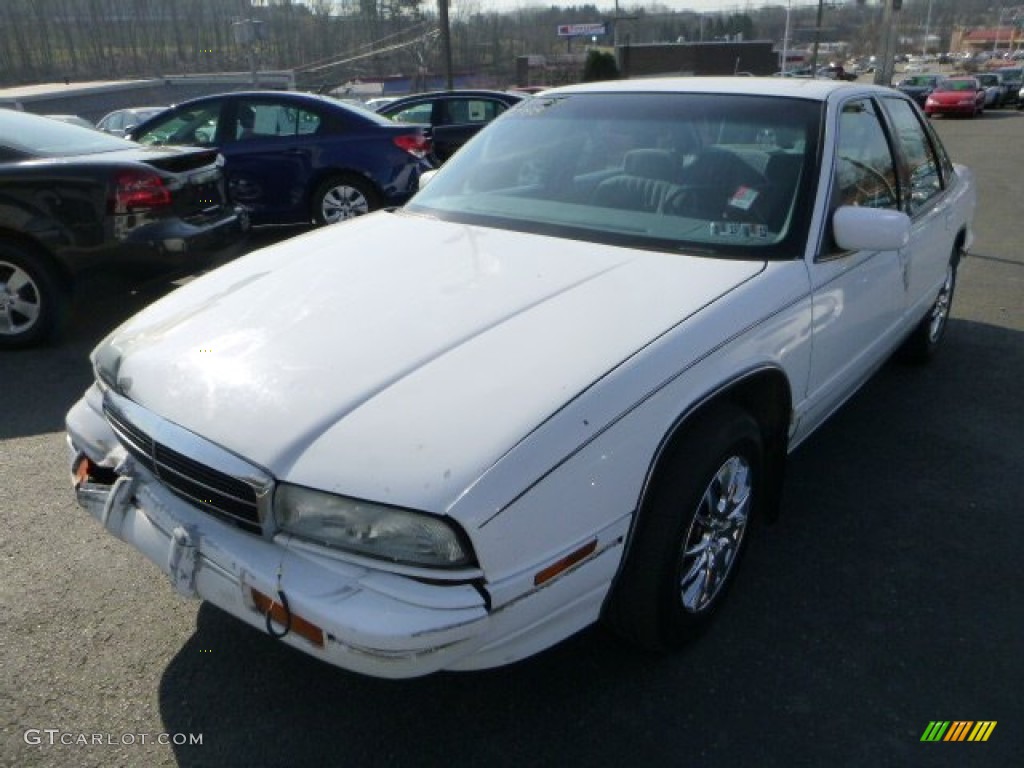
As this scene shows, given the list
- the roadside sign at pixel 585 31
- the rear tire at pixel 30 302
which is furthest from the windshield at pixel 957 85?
the roadside sign at pixel 585 31

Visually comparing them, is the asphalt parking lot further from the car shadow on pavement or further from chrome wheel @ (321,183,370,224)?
chrome wheel @ (321,183,370,224)

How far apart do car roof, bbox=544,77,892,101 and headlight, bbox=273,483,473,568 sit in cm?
241

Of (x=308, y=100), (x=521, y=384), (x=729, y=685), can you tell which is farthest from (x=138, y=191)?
(x=729, y=685)

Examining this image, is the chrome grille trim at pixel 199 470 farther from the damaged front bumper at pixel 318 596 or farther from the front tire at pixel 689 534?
the front tire at pixel 689 534

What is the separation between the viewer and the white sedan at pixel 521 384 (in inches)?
71.5

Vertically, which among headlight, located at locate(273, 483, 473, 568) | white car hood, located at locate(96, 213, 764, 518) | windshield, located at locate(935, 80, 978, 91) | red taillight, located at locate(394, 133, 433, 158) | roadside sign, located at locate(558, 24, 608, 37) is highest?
roadside sign, located at locate(558, 24, 608, 37)

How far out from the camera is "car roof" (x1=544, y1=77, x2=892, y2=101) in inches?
129

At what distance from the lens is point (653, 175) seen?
3150 millimetres

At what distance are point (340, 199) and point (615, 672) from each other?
22.1ft

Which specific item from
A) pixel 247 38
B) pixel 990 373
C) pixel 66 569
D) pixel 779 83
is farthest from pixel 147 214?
pixel 247 38

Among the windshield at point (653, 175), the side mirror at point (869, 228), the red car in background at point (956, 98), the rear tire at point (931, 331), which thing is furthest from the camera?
the red car in background at point (956, 98)

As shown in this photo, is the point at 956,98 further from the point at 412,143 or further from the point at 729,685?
the point at 729,685

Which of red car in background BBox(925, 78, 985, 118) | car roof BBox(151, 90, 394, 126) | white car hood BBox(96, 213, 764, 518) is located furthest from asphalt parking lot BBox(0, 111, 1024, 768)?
red car in background BBox(925, 78, 985, 118)

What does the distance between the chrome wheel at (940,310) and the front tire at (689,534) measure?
110 inches
